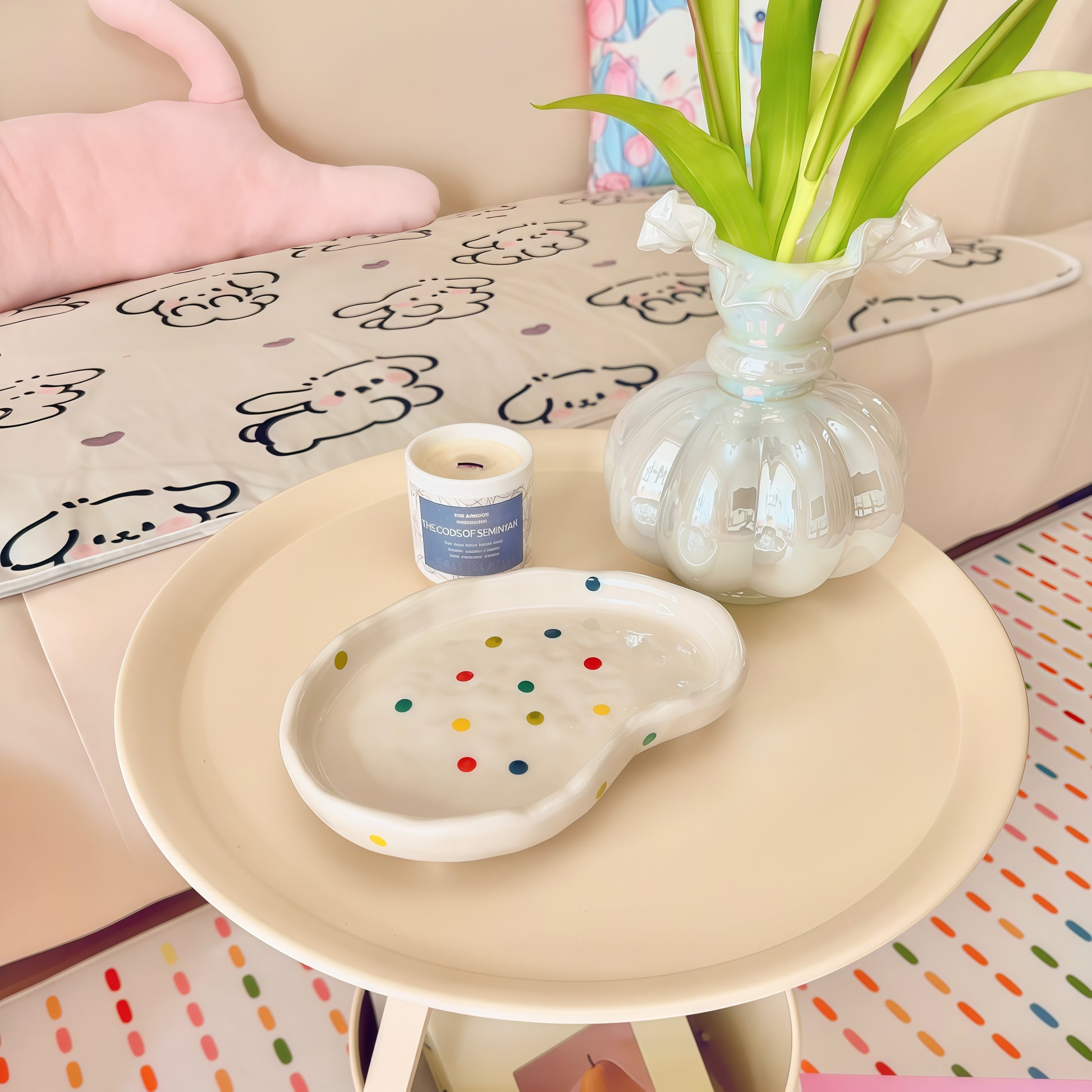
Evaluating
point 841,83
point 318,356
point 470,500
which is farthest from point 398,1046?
point 318,356

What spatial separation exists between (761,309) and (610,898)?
322 mm

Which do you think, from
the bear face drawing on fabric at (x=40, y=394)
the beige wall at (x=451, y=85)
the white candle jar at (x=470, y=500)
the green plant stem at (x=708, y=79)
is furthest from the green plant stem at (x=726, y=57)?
the beige wall at (x=451, y=85)

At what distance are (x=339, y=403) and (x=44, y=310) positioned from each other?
1.66 ft

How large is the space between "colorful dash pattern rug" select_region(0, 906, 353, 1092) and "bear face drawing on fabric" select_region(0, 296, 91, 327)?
742 mm

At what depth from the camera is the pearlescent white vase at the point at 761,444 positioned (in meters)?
0.48

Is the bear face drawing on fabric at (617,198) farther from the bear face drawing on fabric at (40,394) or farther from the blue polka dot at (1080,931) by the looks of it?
the blue polka dot at (1080,931)

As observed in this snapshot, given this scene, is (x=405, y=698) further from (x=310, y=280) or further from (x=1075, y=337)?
(x=1075, y=337)

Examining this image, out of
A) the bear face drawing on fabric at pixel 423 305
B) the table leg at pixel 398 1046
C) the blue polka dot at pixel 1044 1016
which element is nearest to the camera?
the table leg at pixel 398 1046

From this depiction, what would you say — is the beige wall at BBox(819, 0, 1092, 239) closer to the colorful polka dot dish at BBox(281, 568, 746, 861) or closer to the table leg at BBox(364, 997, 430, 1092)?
the colorful polka dot dish at BBox(281, 568, 746, 861)

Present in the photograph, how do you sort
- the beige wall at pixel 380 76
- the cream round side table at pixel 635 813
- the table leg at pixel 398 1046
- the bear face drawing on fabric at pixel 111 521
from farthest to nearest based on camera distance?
the beige wall at pixel 380 76
the bear face drawing on fabric at pixel 111 521
the table leg at pixel 398 1046
the cream round side table at pixel 635 813

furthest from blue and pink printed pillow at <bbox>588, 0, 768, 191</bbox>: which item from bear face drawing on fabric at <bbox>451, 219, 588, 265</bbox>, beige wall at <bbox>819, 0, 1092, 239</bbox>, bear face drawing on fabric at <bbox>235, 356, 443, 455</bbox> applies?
bear face drawing on fabric at <bbox>235, 356, 443, 455</bbox>

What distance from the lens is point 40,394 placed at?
90 centimetres

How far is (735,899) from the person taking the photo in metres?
0.42

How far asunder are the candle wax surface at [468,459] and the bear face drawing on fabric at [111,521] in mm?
258
